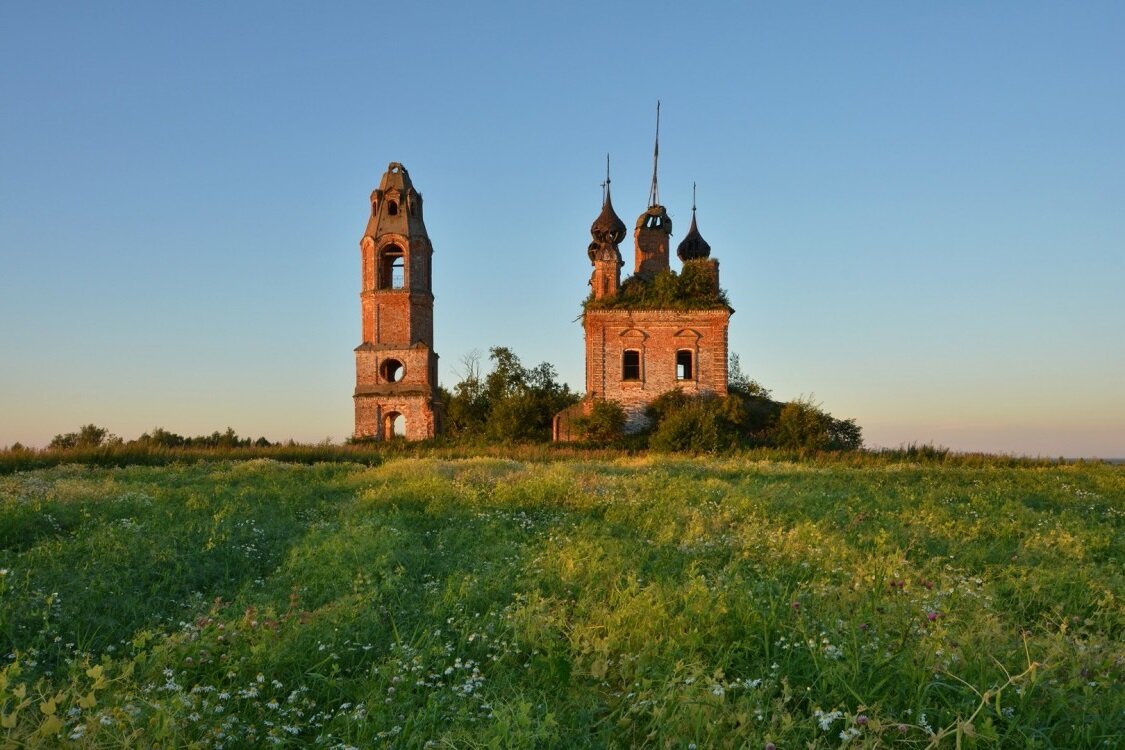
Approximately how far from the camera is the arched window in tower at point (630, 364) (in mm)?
34781

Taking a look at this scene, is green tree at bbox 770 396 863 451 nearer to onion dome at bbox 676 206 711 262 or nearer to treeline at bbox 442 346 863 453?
treeline at bbox 442 346 863 453

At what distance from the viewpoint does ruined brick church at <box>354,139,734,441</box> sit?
113 feet

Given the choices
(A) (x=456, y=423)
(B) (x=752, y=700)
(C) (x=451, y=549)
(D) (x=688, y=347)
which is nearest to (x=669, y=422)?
(D) (x=688, y=347)

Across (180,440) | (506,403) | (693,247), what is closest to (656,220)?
(693,247)

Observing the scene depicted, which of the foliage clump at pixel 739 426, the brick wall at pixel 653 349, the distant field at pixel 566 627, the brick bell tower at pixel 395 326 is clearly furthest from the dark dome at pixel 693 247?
the distant field at pixel 566 627

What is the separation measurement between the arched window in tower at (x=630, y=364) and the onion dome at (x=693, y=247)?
8.43m

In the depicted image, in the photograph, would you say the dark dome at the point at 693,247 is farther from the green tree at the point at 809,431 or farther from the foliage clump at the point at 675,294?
the green tree at the point at 809,431

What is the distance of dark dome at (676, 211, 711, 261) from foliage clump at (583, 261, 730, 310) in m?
4.47

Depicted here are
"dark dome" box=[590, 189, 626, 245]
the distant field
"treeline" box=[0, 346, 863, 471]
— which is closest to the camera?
the distant field

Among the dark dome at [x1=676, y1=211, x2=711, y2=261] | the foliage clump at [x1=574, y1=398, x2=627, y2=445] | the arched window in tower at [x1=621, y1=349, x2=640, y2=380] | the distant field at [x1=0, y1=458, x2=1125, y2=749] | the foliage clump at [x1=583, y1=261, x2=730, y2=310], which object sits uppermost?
the dark dome at [x1=676, y1=211, x2=711, y2=261]

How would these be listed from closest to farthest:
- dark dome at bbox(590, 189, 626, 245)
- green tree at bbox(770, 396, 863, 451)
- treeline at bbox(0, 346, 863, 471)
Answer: treeline at bbox(0, 346, 863, 471) → green tree at bbox(770, 396, 863, 451) → dark dome at bbox(590, 189, 626, 245)

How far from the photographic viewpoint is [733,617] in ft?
16.4

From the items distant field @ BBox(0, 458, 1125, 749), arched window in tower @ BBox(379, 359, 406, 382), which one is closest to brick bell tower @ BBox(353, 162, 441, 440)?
arched window in tower @ BBox(379, 359, 406, 382)

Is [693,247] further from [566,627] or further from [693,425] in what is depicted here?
[566,627]
